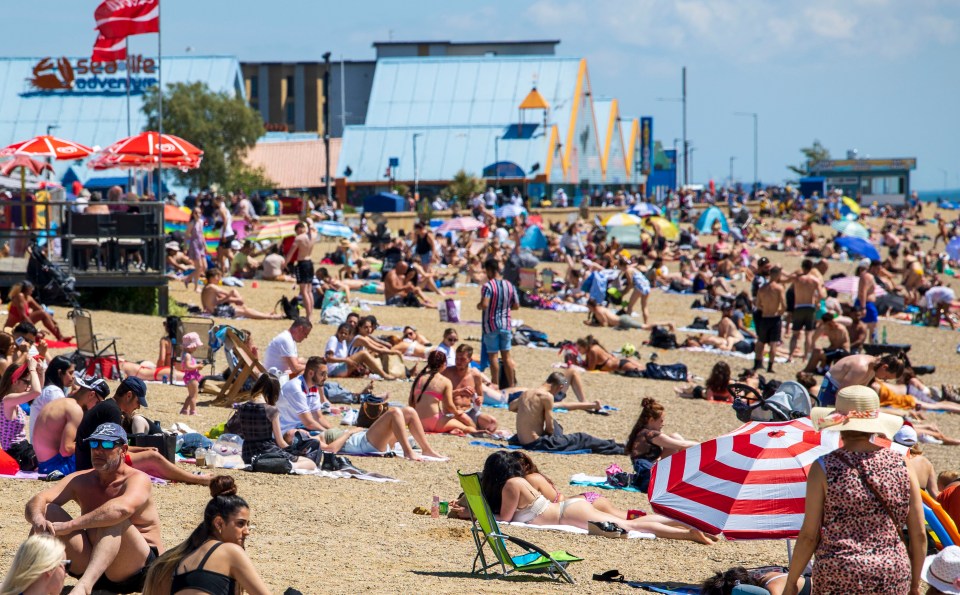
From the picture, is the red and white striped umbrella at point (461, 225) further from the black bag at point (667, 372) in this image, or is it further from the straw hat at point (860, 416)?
the straw hat at point (860, 416)

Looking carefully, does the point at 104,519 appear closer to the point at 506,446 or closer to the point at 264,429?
the point at 264,429

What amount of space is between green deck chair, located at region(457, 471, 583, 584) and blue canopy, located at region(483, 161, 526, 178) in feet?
144

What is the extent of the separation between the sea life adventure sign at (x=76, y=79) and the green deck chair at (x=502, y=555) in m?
44.4

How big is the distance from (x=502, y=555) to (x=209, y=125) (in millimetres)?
40217

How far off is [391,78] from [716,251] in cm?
2767

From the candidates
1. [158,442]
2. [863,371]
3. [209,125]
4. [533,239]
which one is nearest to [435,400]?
[158,442]

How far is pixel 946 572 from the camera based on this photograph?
5.76m

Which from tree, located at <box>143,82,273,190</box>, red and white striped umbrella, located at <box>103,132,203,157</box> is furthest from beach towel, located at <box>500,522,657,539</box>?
tree, located at <box>143,82,273,190</box>

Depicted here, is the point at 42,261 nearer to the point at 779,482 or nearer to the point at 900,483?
the point at 779,482

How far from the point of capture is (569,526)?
7996 millimetres

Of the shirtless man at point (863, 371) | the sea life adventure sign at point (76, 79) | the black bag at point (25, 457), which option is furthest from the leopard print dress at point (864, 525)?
the sea life adventure sign at point (76, 79)

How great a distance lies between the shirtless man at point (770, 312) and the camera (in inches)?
643

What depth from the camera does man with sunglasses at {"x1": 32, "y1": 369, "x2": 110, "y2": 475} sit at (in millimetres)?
7527

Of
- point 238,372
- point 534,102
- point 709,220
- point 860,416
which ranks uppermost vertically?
point 534,102
